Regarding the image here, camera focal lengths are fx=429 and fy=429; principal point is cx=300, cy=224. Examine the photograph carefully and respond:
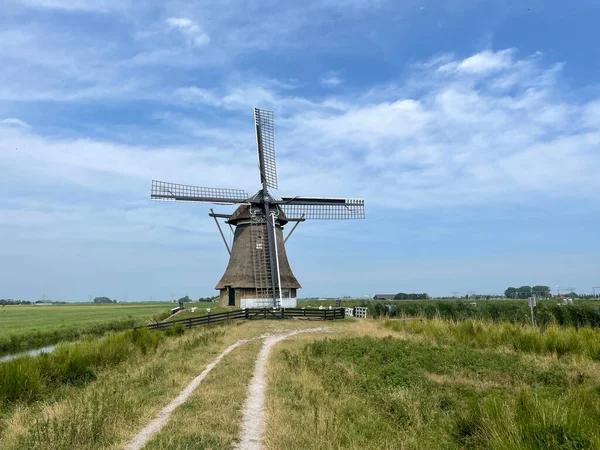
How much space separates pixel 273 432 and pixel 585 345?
13799 mm

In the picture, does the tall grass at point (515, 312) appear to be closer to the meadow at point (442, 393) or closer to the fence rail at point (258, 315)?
the fence rail at point (258, 315)

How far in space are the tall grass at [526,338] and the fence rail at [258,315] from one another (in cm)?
1359

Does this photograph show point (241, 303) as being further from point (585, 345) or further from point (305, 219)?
point (585, 345)

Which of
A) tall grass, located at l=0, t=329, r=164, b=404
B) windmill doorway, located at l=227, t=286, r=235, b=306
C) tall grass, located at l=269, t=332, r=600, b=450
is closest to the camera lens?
tall grass, located at l=269, t=332, r=600, b=450

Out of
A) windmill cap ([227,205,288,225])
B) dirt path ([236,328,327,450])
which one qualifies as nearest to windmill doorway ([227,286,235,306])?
windmill cap ([227,205,288,225])

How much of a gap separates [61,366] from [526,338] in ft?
59.1

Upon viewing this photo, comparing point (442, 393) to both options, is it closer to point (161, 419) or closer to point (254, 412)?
point (254, 412)

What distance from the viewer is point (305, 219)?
1652 inches

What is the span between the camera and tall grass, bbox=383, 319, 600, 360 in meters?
16.1

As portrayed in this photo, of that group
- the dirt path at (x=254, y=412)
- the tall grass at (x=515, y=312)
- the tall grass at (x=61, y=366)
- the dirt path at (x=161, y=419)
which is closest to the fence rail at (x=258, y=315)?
the tall grass at (x=515, y=312)

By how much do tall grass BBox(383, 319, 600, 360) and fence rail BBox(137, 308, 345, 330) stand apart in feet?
44.6

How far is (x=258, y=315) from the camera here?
3531 cm

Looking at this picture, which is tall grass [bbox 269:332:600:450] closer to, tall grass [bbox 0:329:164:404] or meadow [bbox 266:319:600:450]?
meadow [bbox 266:319:600:450]

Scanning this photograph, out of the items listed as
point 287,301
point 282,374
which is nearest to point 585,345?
point 282,374
